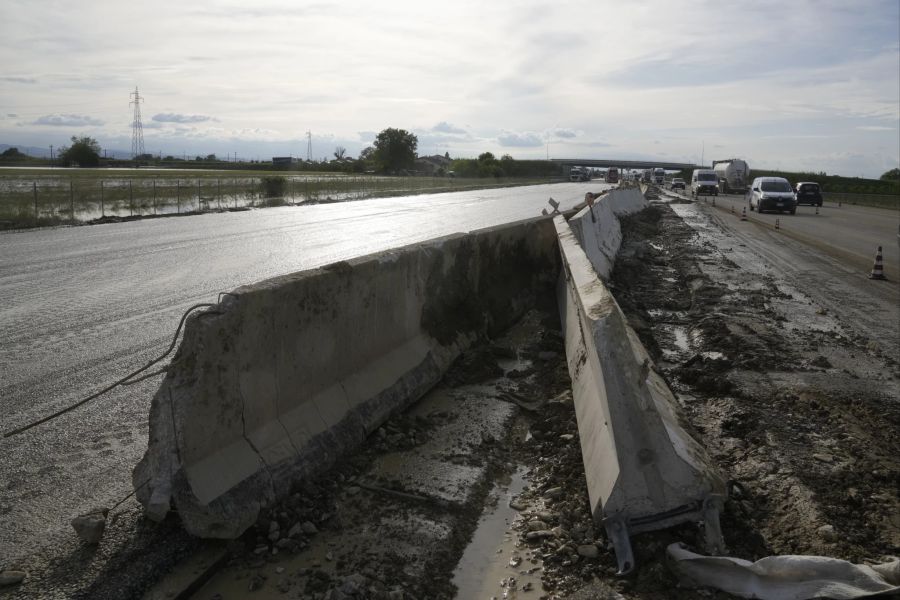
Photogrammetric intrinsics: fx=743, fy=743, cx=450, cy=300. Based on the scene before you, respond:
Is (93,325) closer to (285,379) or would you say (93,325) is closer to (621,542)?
(285,379)

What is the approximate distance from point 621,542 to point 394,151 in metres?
126

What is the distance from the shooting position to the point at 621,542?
12.6 ft

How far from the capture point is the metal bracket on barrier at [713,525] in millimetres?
3802

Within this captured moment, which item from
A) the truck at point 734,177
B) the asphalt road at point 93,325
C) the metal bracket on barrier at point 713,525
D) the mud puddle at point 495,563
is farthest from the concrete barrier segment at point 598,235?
the truck at point 734,177

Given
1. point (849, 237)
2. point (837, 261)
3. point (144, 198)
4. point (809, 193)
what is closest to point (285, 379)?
point (837, 261)

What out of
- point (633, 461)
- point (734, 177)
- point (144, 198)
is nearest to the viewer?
point (633, 461)

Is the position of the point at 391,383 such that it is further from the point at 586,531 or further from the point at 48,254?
the point at 48,254

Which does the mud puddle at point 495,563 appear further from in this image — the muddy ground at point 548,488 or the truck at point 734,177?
the truck at point 734,177

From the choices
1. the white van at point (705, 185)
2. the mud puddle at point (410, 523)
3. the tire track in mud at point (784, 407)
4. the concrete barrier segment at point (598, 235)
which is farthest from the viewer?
the white van at point (705, 185)

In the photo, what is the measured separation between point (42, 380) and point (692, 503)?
214 inches

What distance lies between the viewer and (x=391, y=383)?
593cm

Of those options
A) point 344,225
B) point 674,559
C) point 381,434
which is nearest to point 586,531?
point 674,559

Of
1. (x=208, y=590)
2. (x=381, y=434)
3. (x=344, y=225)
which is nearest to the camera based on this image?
(x=208, y=590)

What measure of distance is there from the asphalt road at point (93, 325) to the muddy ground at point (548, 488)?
999 mm
